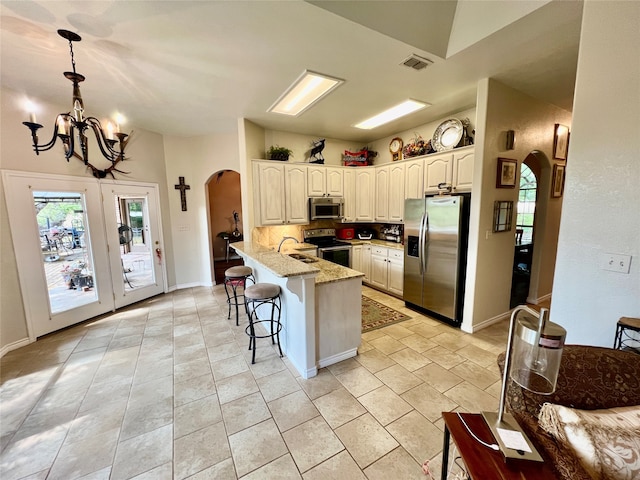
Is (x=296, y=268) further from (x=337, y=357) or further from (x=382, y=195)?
(x=382, y=195)

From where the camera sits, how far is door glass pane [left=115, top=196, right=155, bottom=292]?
166 inches

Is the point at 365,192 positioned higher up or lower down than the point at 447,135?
lower down

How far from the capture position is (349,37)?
82.7 inches

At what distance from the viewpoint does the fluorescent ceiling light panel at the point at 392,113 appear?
139 inches

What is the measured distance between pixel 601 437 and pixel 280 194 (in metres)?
4.17

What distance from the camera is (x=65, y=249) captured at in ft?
11.5

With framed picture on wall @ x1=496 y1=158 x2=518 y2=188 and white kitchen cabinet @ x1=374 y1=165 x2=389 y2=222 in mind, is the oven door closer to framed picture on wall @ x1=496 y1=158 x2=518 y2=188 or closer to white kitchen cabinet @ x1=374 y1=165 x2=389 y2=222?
white kitchen cabinet @ x1=374 y1=165 x2=389 y2=222

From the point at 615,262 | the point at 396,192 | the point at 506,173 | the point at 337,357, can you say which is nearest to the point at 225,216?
the point at 396,192

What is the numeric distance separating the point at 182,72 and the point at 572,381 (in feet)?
12.5

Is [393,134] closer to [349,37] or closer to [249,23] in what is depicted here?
[349,37]

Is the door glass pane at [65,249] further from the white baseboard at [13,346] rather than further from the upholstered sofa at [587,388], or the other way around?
the upholstered sofa at [587,388]

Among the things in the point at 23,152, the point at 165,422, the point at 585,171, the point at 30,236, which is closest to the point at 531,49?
the point at 585,171

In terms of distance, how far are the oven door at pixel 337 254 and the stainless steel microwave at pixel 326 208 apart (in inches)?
25.1

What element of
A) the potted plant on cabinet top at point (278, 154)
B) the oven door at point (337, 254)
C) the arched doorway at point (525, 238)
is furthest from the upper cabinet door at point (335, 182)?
the arched doorway at point (525, 238)
